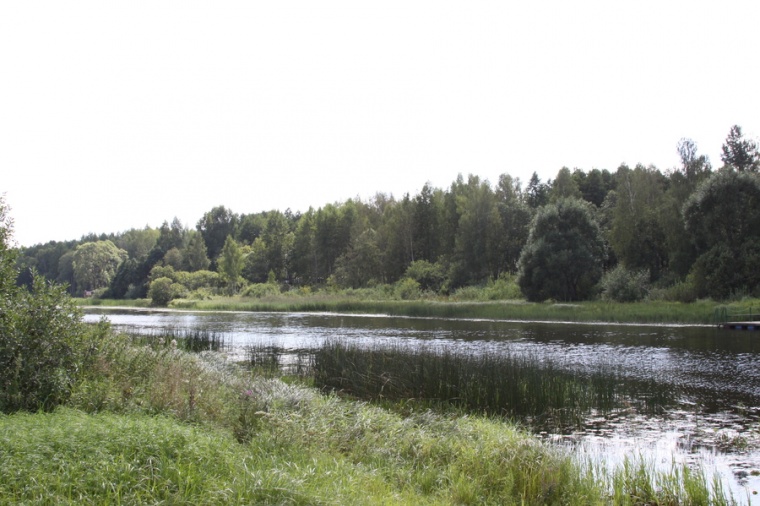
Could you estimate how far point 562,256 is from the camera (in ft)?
148

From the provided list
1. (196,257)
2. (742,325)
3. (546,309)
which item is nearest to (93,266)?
(196,257)

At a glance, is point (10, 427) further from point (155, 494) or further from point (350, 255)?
point (350, 255)

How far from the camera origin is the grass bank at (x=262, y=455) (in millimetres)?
5133

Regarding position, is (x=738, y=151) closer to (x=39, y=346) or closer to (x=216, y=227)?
(x=39, y=346)

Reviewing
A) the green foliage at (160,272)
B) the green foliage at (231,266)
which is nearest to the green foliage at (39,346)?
the green foliage at (231,266)

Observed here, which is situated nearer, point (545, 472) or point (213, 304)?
point (545, 472)

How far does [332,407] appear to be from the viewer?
31.5 ft

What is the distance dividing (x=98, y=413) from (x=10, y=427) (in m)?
1.65

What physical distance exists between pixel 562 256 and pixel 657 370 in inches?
1123

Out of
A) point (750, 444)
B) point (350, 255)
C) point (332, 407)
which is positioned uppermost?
point (350, 255)

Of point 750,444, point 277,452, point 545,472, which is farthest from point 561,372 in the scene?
point 277,452

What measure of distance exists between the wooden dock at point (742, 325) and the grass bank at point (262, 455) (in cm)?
2546

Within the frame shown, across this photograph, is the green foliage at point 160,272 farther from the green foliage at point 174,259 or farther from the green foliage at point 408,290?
the green foliage at point 408,290

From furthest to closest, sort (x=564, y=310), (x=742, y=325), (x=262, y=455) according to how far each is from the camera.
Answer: (x=564, y=310) < (x=742, y=325) < (x=262, y=455)
